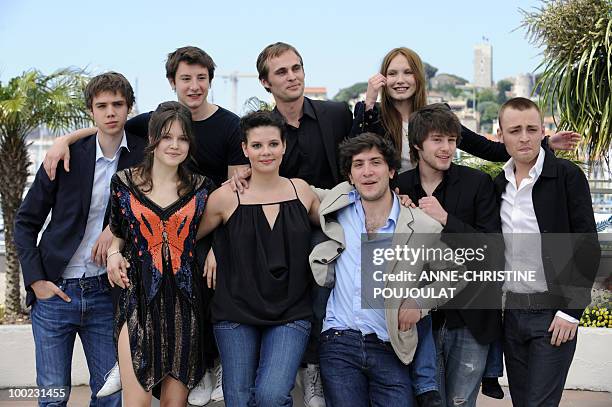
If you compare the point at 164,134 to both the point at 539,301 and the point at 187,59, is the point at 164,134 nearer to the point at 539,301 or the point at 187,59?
the point at 187,59

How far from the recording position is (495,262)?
388 centimetres

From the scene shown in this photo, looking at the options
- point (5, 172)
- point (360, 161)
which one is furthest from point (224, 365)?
point (5, 172)

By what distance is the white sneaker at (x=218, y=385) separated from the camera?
407cm

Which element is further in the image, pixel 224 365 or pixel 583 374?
pixel 583 374

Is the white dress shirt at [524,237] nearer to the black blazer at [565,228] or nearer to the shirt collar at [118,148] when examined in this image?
the black blazer at [565,228]

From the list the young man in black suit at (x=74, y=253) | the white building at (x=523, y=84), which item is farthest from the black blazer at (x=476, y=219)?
the white building at (x=523, y=84)

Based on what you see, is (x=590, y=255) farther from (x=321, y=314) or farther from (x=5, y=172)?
(x=5, y=172)

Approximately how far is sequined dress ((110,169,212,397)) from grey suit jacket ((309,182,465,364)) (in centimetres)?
62

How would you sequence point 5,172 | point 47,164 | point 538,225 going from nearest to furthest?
point 538,225 → point 47,164 → point 5,172

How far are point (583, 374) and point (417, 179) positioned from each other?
363cm

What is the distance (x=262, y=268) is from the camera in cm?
384

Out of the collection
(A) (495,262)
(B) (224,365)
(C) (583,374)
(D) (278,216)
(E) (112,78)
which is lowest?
(C) (583,374)

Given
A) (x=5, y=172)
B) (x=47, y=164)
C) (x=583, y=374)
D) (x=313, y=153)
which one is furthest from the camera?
(x=5, y=172)

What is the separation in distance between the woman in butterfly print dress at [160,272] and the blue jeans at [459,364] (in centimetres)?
120
